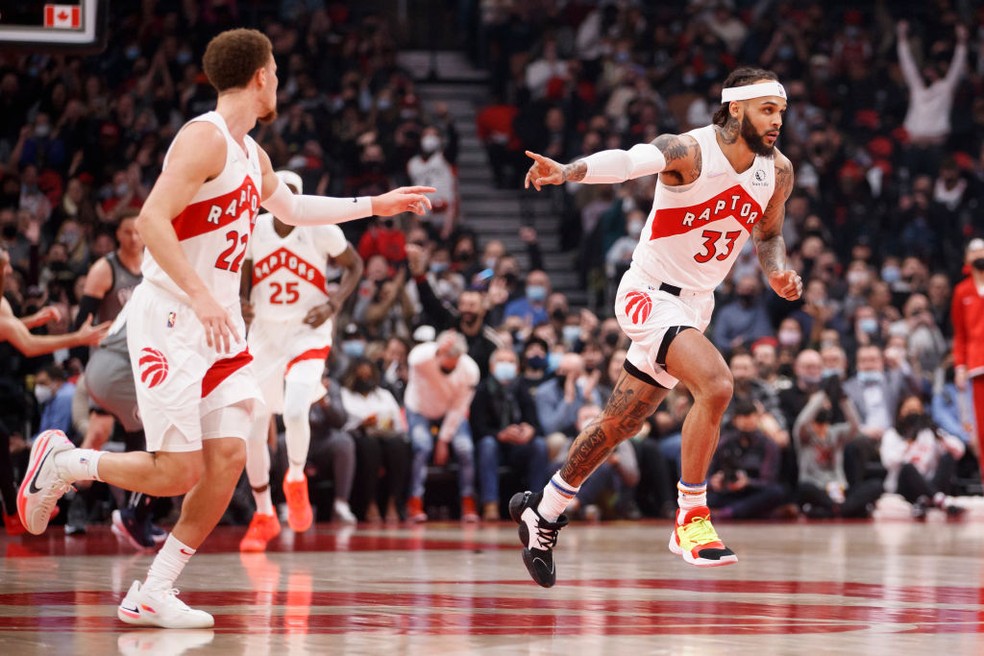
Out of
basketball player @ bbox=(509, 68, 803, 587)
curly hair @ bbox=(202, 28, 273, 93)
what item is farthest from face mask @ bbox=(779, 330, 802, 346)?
curly hair @ bbox=(202, 28, 273, 93)

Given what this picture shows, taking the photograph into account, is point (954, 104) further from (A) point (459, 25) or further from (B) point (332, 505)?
(B) point (332, 505)

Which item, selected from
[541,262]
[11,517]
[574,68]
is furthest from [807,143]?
[11,517]

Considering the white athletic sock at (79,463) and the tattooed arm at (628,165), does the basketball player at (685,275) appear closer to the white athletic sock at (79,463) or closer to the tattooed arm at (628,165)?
the tattooed arm at (628,165)

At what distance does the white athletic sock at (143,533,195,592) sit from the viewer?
5.42m

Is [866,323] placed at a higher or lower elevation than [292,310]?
lower

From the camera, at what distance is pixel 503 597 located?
259 inches

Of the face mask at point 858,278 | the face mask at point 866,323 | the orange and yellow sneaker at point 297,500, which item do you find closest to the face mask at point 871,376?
the face mask at point 866,323

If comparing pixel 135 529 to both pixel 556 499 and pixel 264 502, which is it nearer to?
pixel 264 502

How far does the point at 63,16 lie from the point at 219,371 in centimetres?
372

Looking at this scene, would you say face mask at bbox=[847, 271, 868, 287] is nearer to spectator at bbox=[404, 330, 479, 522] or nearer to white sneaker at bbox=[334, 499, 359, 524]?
spectator at bbox=[404, 330, 479, 522]

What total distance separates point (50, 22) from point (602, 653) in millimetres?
5413

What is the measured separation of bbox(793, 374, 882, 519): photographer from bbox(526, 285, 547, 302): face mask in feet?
10.5

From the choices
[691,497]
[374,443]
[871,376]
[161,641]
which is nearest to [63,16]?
[691,497]

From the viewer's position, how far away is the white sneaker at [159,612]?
17.4 ft
